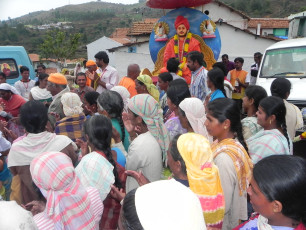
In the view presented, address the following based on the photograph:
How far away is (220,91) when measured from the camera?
162 inches

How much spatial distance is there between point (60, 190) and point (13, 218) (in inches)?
22.7

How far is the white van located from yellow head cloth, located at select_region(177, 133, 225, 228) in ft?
14.4

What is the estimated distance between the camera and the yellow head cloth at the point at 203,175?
1.75 meters

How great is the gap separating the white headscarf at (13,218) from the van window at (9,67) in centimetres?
773

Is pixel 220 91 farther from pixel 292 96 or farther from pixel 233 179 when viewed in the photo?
pixel 233 179

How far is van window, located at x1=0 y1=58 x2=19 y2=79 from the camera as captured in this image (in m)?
7.96

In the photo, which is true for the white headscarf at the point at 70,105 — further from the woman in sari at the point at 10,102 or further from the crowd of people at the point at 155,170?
the woman in sari at the point at 10,102

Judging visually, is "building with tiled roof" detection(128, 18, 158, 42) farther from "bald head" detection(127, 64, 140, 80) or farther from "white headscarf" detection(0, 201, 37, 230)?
"white headscarf" detection(0, 201, 37, 230)

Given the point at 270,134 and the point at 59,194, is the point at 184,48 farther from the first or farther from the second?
the point at 59,194

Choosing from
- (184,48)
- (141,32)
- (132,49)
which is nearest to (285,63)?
(184,48)

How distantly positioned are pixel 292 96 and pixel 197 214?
4.68 m

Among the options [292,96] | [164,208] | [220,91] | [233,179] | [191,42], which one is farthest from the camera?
[191,42]

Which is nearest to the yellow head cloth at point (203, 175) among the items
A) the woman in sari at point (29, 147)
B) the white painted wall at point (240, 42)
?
the woman in sari at point (29, 147)

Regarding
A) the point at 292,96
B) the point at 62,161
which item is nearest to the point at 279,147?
the point at 62,161
